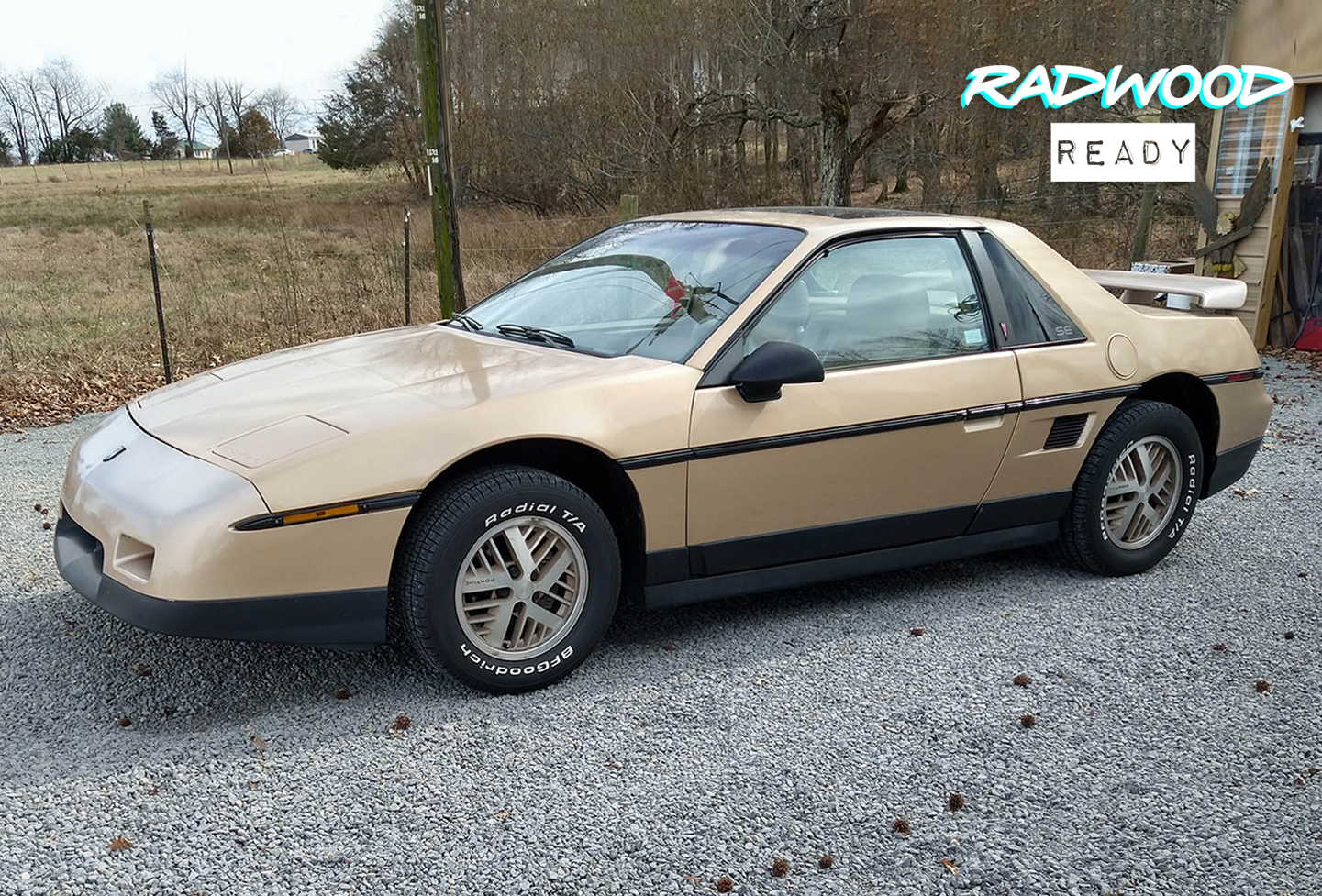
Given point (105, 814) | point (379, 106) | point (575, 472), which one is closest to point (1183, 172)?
point (575, 472)

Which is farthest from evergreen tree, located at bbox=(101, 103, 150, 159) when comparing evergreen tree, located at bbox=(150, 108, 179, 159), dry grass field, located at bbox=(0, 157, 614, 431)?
dry grass field, located at bbox=(0, 157, 614, 431)

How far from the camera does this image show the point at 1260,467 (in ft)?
21.9

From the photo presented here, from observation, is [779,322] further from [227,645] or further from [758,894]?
[227,645]

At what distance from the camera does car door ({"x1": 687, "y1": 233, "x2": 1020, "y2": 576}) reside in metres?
3.73

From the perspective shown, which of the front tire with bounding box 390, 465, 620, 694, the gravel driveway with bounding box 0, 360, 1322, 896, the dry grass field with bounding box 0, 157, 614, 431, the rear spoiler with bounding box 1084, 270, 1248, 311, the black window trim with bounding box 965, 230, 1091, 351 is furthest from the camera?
the dry grass field with bounding box 0, 157, 614, 431

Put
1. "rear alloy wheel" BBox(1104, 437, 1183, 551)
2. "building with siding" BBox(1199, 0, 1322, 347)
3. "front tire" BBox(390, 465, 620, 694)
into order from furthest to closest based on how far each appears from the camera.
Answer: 1. "building with siding" BBox(1199, 0, 1322, 347)
2. "rear alloy wheel" BBox(1104, 437, 1183, 551)
3. "front tire" BBox(390, 465, 620, 694)

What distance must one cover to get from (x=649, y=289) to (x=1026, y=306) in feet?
5.04

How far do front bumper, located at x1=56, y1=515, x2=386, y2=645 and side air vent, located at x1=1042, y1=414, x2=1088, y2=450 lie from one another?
8.81 ft

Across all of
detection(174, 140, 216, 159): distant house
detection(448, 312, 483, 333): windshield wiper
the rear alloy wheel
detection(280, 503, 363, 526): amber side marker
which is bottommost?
the rear alloy wheel

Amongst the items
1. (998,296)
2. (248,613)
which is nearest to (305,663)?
(248,613)

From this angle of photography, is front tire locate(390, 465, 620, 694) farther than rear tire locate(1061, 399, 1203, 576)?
No

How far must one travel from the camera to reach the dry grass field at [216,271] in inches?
379

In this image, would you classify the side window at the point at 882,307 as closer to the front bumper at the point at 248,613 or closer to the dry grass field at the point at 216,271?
the front bumper at the point at 248,613

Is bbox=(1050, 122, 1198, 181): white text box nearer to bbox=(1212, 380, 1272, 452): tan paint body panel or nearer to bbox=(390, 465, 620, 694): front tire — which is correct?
bbox=(1212, 380, 1272, 452): tan paint body panel
